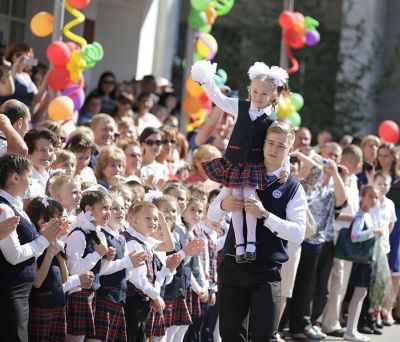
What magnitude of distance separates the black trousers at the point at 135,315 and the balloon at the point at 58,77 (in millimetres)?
3145

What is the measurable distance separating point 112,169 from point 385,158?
5.10 m

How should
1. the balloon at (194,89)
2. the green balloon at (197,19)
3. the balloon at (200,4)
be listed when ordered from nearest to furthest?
the balloon at (200,4), the balloon at (194,89), the green balloon at (197,19)

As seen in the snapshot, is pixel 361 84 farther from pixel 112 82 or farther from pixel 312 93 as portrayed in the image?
pixel 112 82

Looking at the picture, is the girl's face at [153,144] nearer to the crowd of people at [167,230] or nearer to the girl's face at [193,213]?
the crowd of people at [167,230]

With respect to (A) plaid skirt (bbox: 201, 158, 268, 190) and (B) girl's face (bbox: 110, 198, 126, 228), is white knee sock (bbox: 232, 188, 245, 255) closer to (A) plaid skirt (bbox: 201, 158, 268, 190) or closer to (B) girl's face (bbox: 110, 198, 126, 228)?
(A) plaid skirt (bbox: 201, 158, 268, 190)

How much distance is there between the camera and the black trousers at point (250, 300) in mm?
6519

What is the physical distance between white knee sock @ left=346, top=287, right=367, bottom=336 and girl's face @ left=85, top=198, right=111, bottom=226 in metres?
4.48

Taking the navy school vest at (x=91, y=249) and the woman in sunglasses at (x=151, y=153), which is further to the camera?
the woman in sunglasses at (x=151, y=153)

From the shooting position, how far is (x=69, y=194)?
23.9 feet

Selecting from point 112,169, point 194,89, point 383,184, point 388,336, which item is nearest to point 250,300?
point 112,169

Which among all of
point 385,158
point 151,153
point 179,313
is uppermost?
point 385,158

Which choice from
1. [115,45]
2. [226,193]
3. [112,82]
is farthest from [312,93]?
[226,193]

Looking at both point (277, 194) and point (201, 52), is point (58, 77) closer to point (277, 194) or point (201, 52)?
point (201, 52)

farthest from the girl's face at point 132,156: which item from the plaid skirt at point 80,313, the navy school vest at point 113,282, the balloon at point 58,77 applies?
the plaid skirt at point 80,313
